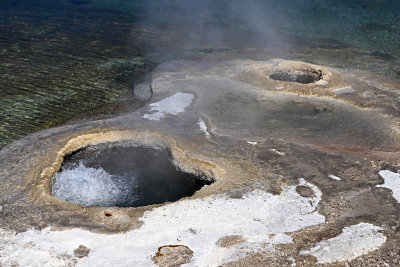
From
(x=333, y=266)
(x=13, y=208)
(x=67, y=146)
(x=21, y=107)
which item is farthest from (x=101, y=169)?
(x=333, y=266)

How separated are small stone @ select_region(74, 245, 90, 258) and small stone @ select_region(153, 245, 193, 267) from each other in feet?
1.80

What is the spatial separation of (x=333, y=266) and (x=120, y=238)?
1730mm

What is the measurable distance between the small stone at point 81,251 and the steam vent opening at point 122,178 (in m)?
0.87

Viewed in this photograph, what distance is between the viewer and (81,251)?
3568mm

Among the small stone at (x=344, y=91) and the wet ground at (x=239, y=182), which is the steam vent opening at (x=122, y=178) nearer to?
the wet ground at (x=239, y=182)

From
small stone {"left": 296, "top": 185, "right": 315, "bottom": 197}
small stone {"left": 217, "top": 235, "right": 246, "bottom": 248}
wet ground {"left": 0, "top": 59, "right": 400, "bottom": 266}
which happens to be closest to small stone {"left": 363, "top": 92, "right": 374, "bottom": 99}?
wet ground {"left": 0, "top": 59, "right": 400, "bottom": 266}

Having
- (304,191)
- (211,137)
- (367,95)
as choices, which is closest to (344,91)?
(367,95)

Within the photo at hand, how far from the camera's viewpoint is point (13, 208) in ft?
13.3

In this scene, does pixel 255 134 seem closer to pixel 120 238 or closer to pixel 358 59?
pixel 120 238

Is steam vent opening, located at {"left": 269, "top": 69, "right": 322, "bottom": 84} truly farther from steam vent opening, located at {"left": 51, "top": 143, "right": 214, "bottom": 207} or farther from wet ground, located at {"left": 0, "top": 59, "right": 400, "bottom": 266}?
steam vent opening, located at {"left": 51, "top": 143, "right": 214, "bottom": 207}

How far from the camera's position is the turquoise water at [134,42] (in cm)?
694

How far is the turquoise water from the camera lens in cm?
694

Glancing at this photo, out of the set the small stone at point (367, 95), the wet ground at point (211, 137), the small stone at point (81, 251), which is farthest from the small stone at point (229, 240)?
the small stone at point (367, 95)

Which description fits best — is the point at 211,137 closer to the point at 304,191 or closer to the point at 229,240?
the point at 304,191
